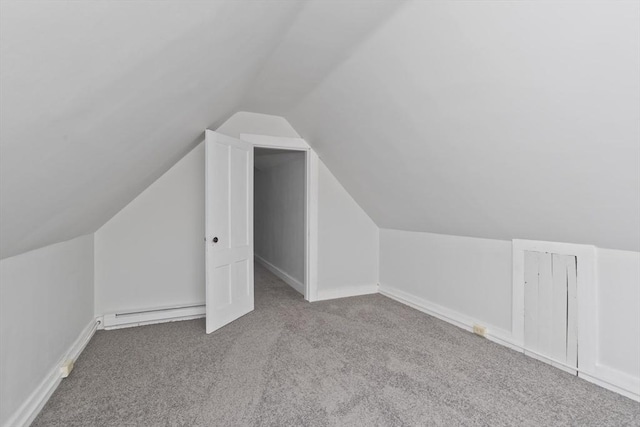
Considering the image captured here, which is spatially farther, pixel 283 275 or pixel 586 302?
pixel 283 275

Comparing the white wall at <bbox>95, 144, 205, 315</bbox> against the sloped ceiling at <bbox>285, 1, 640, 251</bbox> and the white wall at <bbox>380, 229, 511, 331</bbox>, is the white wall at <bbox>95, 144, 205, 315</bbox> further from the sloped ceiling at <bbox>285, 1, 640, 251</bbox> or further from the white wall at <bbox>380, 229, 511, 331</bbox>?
the white wall at <bbox>380, 229, 511, 331</bbox>

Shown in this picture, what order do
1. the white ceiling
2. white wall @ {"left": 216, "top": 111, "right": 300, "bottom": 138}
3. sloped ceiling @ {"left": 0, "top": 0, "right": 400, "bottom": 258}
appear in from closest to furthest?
sloped ceiling @ {"left": 0, "top": 0, "right": 400, "bottom": 258}, the white ceiling, white wall @ {"left": 216, "top": 111, "right": 300, "bottom": 138}

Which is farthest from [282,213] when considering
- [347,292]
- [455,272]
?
[455,272]

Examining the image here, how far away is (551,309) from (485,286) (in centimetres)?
58

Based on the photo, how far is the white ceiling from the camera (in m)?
1.02

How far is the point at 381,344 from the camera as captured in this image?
2.86m

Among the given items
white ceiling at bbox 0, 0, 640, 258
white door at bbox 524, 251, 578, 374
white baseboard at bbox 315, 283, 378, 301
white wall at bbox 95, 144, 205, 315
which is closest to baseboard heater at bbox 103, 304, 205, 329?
white wall at bbox 95, 144, 205, 315

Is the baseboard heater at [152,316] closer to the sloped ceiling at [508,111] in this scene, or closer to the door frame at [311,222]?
the door frame at [311,222]

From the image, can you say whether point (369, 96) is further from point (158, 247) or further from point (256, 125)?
point (158, 247)

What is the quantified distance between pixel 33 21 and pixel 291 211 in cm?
434

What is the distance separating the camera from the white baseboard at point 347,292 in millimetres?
4207

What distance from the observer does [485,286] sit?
3.05 meters

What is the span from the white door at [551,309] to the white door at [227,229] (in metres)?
2.71

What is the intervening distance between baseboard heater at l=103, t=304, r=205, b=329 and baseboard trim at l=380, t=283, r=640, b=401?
2.36 meters
